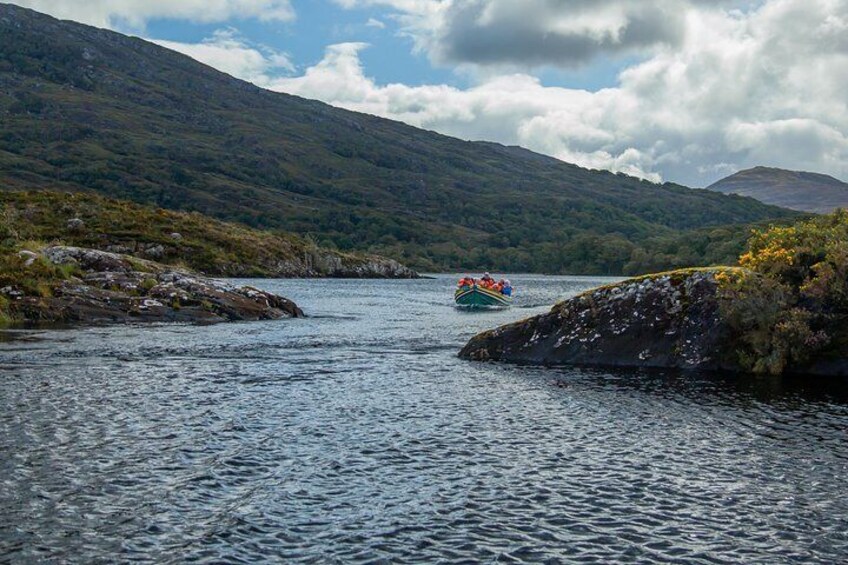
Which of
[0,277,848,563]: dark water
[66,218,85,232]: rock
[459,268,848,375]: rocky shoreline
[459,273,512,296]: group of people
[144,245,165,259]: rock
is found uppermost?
[66,218,85,232]: rock

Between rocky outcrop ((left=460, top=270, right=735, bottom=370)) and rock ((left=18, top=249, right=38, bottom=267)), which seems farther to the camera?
rock ((left=18, top=249, right=38, bottom=267))

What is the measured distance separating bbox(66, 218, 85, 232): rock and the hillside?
0.07 meters

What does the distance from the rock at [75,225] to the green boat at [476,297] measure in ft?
206

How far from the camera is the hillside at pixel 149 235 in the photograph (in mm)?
107625

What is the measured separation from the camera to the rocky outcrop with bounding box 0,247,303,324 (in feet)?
165

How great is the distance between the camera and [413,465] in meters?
17.2

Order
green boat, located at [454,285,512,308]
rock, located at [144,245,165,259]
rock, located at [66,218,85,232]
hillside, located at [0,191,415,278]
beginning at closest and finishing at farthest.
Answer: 1. green boat, located at [454,285,512,308]
2. hillside, located at [0,191,415,278]
3. rock, located at [66,218,85,232]
4. rock, located at [144,245,165,259]

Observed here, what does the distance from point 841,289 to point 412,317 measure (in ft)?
135

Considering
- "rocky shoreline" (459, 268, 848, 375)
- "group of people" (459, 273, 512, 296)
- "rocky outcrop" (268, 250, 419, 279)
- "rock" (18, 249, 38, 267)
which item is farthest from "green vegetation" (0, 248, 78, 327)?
"rocky outcrop" (268, 250, 419, 279)

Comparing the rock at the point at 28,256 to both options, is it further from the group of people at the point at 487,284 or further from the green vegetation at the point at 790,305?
the group of people at the point at 487,284

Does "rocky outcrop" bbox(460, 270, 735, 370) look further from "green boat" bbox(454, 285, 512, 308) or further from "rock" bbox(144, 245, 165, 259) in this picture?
"rock" bbox(144, 245, 165, 259)

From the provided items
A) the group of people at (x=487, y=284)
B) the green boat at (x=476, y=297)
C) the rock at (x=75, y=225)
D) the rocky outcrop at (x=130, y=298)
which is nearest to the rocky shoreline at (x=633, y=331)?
the rocky outcrop at (x=130, y=298)

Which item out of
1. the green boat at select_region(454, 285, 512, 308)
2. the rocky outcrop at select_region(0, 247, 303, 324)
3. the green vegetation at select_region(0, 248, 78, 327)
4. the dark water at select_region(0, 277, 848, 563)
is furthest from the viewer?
the green boat at select_region(454, 285, 512, 308)

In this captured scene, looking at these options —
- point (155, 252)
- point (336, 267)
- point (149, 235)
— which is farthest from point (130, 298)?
point (336, 267)
